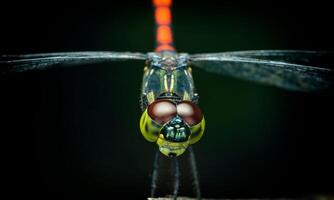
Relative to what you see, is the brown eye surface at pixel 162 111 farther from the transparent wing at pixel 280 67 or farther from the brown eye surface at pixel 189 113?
the transparent wing at pixel 280 67

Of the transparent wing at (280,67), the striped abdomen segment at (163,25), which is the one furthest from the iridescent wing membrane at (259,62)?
the striped abdomen segment at (163,25)

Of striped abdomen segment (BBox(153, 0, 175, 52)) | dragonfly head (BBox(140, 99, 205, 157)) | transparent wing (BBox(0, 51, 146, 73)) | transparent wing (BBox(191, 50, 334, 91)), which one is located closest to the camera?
dragonfly head (BBox(140, 99, 205, 157))

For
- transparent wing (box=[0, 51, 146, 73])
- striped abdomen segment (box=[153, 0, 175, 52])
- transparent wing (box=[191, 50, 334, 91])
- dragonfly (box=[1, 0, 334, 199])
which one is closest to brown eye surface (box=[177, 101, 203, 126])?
dragonfly (box=[1, 0, 334, 199])

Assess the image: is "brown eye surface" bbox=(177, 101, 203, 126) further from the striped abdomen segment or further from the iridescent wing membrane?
the striped abdomen segment

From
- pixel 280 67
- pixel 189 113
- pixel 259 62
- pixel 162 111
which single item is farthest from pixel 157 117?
pixel 280 67

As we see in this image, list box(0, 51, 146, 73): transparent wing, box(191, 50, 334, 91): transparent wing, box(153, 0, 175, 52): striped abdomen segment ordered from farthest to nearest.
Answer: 1. box(153, 0, 175, 52): striped abdomen segment
2. box(191, 50, 334, 91): transparent wing
3. box(0, 51, 146, 73): transparent wing

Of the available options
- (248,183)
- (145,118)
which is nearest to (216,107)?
(248,183)

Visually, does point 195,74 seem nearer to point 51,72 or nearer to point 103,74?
point 103,74
